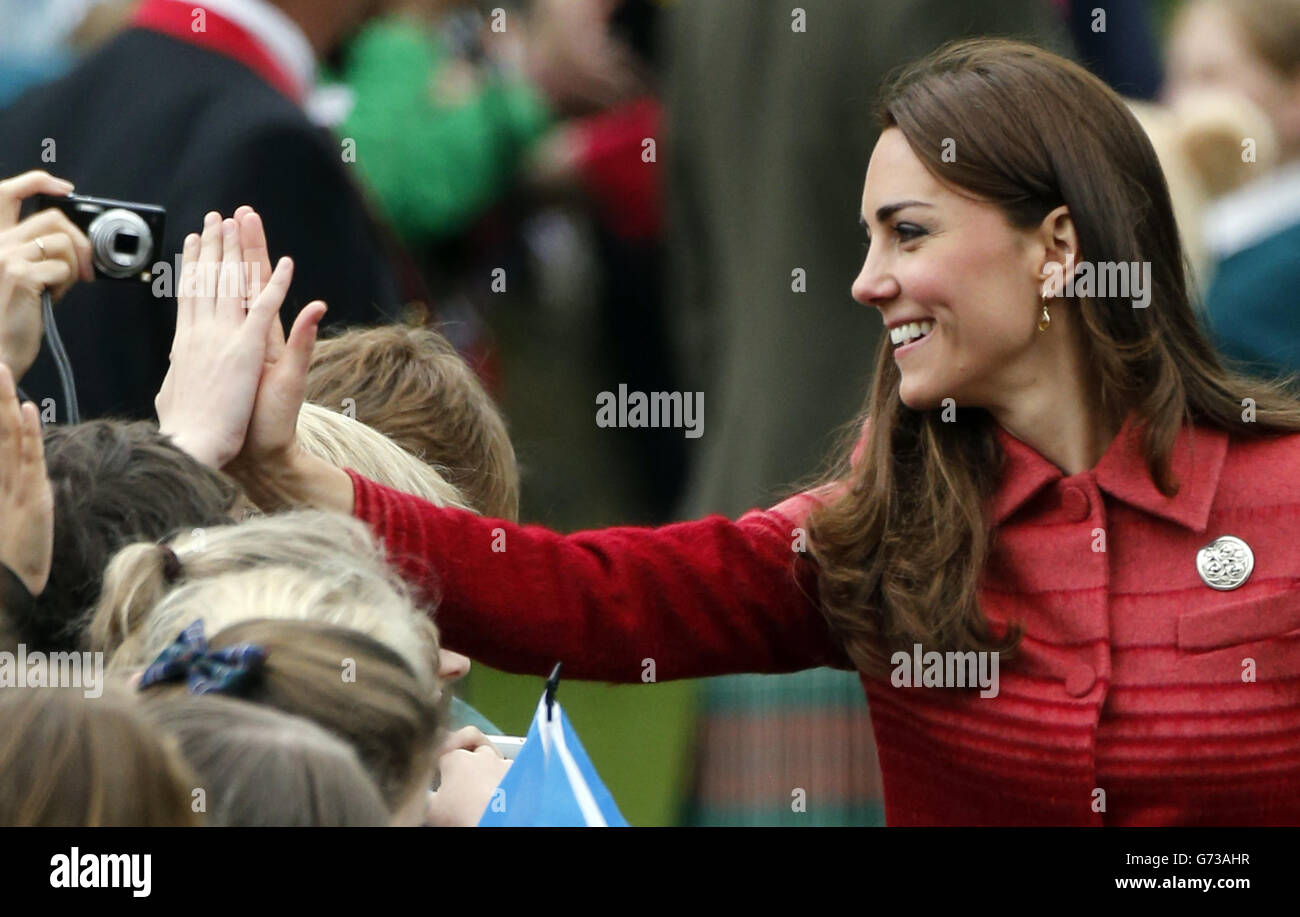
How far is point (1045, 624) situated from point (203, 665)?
109 cm

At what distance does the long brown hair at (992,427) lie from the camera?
9.18 feet

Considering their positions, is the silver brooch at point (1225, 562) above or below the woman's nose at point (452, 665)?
above

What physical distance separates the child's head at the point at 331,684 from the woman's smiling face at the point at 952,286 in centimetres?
84

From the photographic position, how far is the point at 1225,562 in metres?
2.77

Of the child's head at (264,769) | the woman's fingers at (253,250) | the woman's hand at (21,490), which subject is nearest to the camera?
the child's head at (264,769)

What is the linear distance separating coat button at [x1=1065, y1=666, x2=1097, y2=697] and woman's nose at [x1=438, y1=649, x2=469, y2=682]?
0.72 metres

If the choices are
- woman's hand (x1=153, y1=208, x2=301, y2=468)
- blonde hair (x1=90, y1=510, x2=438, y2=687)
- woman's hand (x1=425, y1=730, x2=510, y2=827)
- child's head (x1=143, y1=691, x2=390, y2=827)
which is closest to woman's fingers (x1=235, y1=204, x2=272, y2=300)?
woman's hand (x1=153, y1=208, x2=301, y2=468)

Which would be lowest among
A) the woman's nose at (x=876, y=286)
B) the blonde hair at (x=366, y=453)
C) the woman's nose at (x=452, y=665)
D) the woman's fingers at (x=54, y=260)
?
the woman's nose at (x=452, y=665)

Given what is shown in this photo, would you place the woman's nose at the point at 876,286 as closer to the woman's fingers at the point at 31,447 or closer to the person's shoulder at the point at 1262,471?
the person's shoulder at the point at 1262,471

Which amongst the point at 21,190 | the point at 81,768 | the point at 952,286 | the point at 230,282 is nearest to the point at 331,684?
the point at 81,768

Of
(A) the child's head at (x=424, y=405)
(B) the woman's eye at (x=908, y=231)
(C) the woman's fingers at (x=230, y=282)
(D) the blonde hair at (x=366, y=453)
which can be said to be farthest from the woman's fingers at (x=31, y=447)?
(B) the woman's eye at (x=908, y=231)

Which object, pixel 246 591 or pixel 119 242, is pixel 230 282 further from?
pixel 246 591

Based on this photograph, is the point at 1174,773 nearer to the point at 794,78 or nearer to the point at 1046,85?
the point at 1046,85
